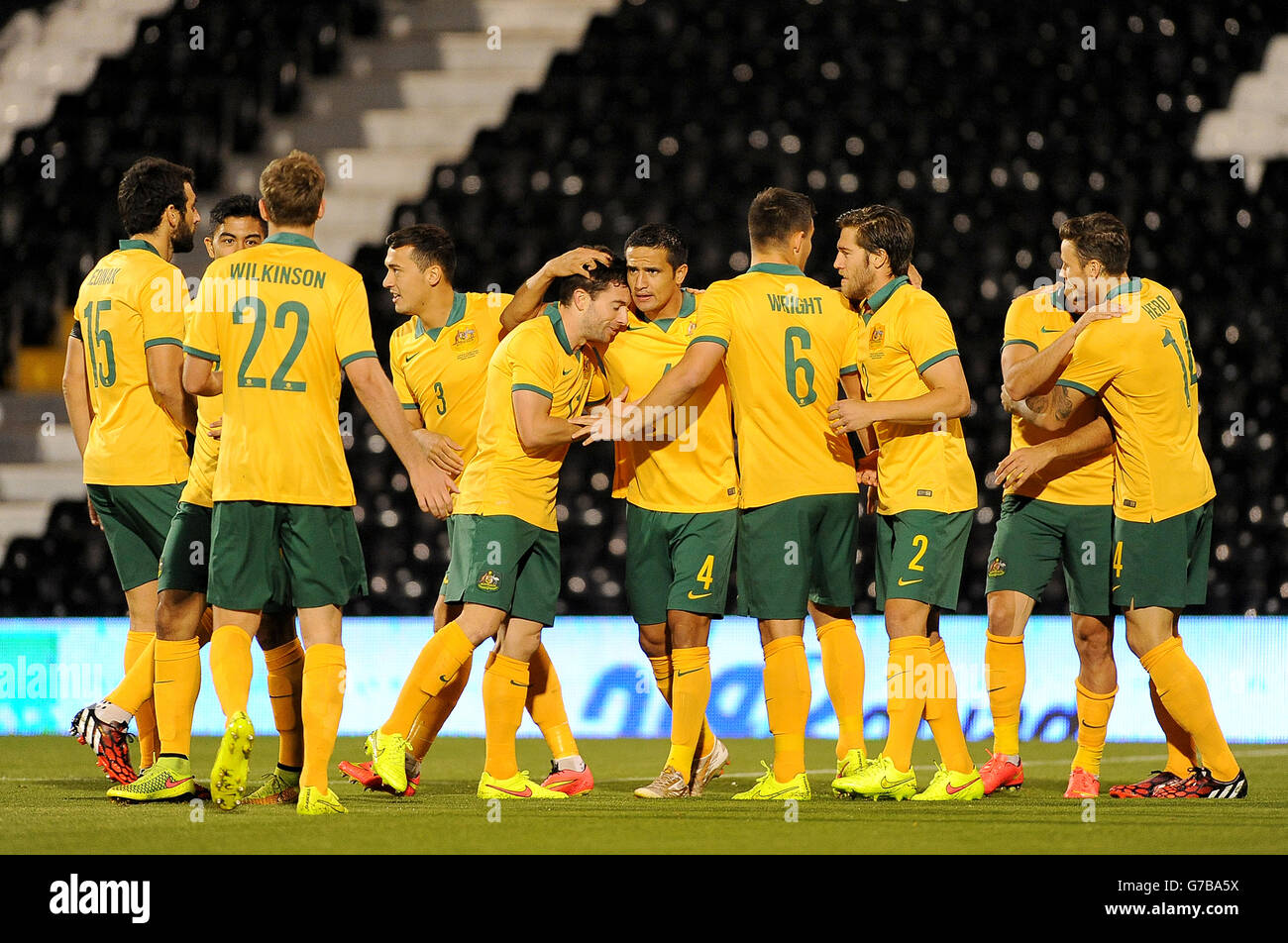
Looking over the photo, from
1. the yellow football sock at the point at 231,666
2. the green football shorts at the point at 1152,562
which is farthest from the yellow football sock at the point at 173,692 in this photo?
the green football shorts at the point at 1152,562

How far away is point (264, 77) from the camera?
12078mm

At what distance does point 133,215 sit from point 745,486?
225cm

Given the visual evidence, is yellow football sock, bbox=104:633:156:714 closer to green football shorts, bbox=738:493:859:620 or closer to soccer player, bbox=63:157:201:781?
soccer player, bbox=63:157:201:781

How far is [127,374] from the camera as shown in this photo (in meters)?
5.29

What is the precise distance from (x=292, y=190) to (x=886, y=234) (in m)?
1.95

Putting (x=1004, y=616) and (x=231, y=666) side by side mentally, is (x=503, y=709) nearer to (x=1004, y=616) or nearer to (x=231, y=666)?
(x=231, y=666)

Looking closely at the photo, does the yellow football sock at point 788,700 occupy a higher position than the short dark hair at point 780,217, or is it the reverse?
the short dark hair at point 780,217

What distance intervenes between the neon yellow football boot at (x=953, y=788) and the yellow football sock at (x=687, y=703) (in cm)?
73

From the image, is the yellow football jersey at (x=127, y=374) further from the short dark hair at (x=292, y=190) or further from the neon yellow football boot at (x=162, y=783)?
the neon yellow football boot at (x=162, y=783)

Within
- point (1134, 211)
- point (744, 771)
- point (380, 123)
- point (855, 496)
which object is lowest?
point (744, 771)

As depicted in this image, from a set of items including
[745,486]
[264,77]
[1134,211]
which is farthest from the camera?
[264,77]

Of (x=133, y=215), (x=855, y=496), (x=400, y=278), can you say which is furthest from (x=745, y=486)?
(x=133, y=215)
